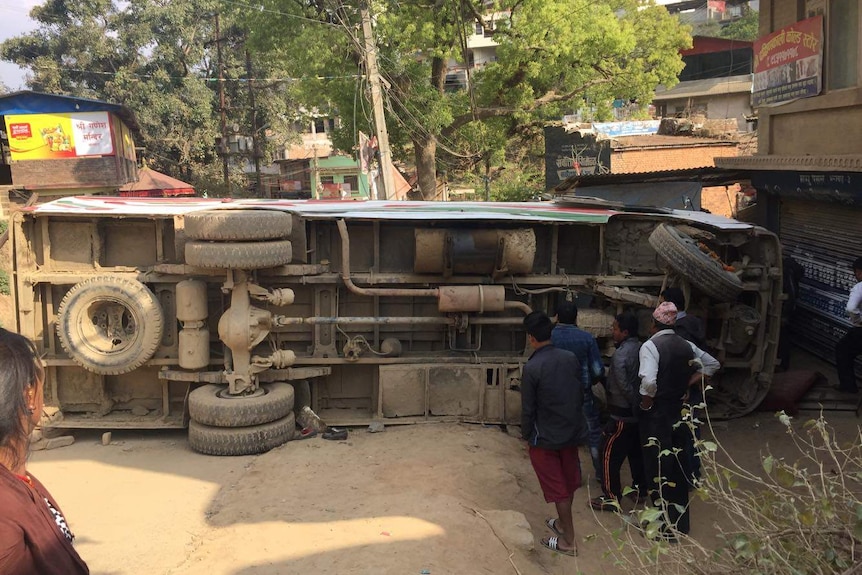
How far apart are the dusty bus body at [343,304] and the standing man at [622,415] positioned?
125 centimetres

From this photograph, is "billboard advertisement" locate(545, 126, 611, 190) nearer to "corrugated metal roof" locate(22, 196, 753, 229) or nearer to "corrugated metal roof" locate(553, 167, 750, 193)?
"corrugated metal roof" locate(553, 167, 750, 193)

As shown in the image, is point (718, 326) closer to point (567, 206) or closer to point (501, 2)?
point (567, 206)

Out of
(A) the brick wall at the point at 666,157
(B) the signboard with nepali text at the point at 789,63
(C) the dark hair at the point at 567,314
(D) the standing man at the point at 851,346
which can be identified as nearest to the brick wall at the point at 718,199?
(A) the brick wall at the point at 666,157

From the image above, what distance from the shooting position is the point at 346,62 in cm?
2281

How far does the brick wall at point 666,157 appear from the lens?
1992 centimetres

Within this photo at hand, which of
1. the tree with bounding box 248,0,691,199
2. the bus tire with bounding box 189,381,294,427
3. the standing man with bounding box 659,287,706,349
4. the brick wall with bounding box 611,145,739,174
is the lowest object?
the bus tire with bounding box 189,381,294,427

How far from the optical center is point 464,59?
20.7 metres

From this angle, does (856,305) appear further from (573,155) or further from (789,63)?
(573,155)

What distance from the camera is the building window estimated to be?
8.75 m

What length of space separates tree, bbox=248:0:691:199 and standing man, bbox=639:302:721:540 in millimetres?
16536

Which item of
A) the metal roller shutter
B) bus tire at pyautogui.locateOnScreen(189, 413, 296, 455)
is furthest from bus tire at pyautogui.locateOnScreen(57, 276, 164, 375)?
the metal roller shutter

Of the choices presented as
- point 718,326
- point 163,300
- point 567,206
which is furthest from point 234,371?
point 718,326

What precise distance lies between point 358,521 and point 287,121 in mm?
39122

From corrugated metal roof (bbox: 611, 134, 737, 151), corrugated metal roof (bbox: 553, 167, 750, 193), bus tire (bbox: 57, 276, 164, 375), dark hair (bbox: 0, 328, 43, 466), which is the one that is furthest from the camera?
corrugated metal roof (bbox: 611, 134, 737, 151)
